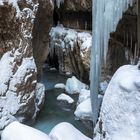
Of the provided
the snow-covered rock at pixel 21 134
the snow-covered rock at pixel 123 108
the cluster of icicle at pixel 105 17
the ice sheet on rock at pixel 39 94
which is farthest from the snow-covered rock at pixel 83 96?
the snow-covered rock at pixel 123 108

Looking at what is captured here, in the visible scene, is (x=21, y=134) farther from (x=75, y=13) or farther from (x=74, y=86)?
(x=75, y=13)

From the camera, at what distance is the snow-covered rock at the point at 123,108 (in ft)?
9.90

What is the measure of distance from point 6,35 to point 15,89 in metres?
1.32

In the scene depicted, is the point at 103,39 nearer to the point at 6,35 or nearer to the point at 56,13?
the point at 6,35

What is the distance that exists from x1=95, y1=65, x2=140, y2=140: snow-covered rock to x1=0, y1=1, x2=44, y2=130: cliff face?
4659mm

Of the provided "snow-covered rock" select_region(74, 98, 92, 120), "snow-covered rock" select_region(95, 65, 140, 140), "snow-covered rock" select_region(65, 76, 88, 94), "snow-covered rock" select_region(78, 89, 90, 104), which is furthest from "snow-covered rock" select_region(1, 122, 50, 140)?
"snow-covered rock" select_region(65, 76, 88, 94)

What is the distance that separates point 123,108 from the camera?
3.10 m

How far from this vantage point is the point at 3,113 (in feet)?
25.0

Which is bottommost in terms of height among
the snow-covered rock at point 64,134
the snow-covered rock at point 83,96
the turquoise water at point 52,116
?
the turquoise water at point 52,116

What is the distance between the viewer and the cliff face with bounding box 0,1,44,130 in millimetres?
7789

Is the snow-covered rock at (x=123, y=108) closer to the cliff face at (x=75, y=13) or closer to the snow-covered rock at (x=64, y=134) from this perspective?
the snow-covered rock at (x=64, y=134)

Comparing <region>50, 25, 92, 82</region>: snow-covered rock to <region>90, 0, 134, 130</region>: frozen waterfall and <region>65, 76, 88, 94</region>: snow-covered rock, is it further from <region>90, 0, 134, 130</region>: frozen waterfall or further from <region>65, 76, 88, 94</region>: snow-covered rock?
<region>90, 0, 134, 130</region>: frozen waterfall

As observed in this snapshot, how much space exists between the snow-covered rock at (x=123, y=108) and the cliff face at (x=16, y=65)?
15.3ft

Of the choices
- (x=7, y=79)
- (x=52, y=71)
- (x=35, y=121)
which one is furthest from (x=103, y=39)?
(x=52, y=71)
